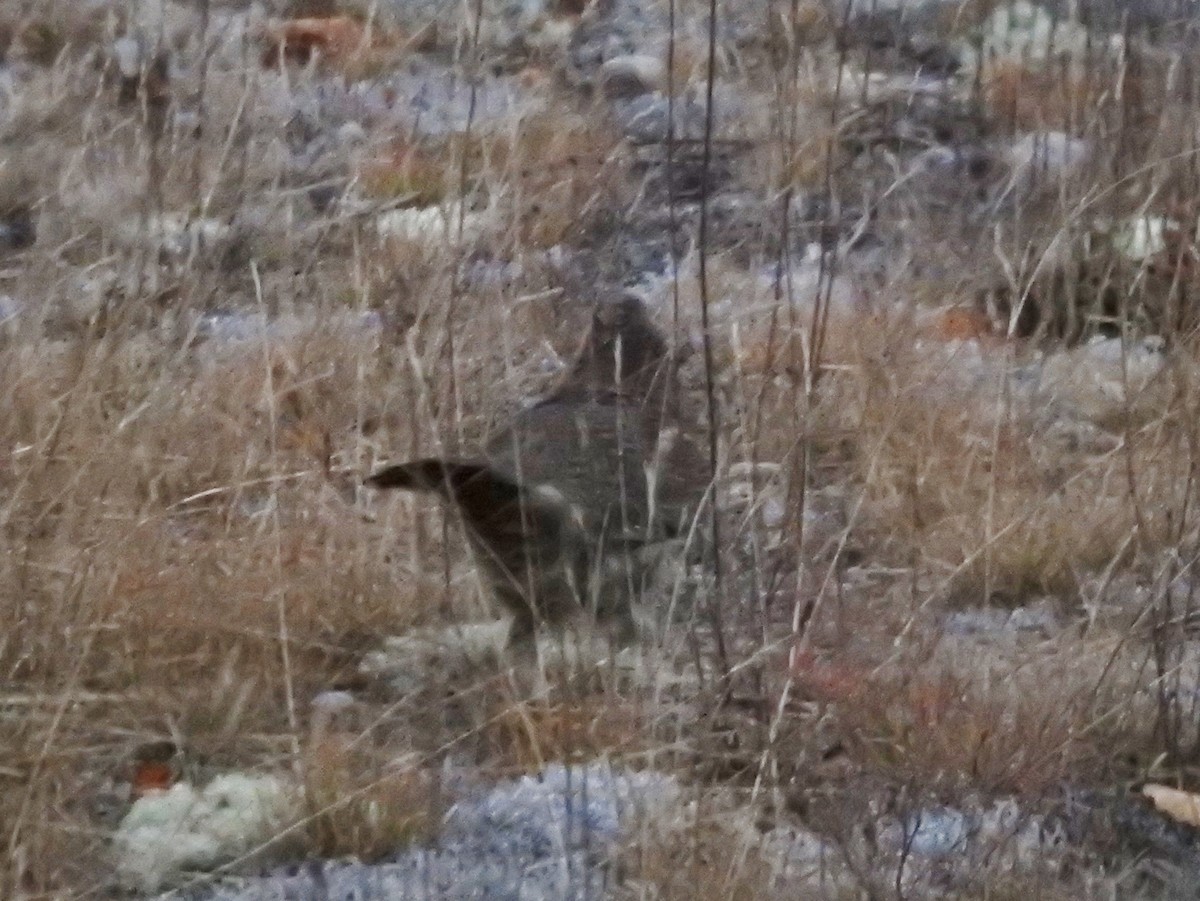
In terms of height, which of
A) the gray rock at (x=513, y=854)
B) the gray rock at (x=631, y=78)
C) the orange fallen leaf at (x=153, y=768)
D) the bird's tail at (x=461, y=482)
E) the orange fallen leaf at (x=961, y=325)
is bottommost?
the orange fallen leaf at (x=153, y=768)

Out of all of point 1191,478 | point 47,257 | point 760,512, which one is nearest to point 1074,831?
point 1191,478

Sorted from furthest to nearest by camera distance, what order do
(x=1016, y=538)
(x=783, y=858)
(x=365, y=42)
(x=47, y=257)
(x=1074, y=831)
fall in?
(x=365, y=42)
(x=1016, y=538)
(x=47, y=257)
(x=1074, y=831)
(x=783, y=858)

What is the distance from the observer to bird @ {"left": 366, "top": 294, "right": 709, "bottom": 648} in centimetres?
288

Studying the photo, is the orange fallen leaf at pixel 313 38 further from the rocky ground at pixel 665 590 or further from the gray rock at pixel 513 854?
the gray rock at pixel 513 854

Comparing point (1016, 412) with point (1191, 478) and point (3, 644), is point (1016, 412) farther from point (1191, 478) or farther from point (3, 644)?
point (3, 644)

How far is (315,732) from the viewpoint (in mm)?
2711

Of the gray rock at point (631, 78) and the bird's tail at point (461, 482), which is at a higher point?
the bird's tail at point (461, 482)

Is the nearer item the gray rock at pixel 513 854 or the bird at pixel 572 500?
the gray rock at pixel 513 854

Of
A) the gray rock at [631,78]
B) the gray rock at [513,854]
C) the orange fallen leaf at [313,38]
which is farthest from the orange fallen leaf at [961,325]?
the orange fallen leaf at [313,38]

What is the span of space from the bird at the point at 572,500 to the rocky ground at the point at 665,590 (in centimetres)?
7

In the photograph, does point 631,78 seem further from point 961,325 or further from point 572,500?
point 572,500

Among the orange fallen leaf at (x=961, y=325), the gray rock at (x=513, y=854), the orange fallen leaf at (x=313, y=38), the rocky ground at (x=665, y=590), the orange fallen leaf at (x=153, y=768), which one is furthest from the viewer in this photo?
the orange fallen leaf at (x=313, y=38)

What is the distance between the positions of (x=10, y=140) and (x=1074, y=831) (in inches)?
80.7

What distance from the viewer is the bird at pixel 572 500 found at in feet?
9.44
